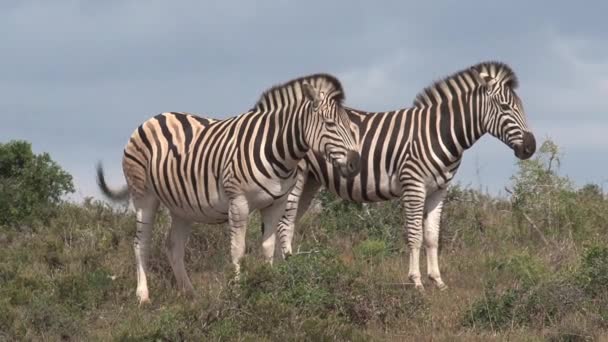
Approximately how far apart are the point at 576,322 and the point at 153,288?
5240mm

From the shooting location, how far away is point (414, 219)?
42.7 ft

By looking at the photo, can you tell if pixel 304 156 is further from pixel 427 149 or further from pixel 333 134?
pixel 427 149

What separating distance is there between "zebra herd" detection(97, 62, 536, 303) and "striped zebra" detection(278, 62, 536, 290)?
14 millimetres

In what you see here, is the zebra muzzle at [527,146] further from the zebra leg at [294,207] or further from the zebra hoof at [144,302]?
the zebra hoof at [144,302]

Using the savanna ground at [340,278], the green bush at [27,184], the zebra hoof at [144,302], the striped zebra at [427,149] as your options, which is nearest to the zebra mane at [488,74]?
the striped zebra at [427,149]

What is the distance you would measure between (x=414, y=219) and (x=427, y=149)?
88cm

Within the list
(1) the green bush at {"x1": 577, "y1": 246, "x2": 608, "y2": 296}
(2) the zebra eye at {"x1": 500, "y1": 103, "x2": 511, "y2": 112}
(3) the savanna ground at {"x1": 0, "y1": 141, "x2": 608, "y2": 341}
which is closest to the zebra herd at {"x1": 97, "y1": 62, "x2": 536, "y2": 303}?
(2) the zebra eye at {"x1": 500, "y1": 103, "x2": 511, "y2": 112}

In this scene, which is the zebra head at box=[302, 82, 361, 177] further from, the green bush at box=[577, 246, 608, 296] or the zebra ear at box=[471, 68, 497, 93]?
the zebra ear at box=[471, 68, 497, 93]

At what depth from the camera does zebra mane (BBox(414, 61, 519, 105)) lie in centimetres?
1362

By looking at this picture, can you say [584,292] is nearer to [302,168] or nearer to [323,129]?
[323,129]

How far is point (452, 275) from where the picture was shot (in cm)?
1373

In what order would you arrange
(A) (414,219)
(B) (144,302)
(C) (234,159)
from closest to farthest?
(C) (234,159) < (B) (144,302) < (A) (414,219)

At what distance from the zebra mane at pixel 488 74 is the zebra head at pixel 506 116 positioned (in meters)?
0.05

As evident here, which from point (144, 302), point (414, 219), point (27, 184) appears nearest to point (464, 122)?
point (414, 219)
